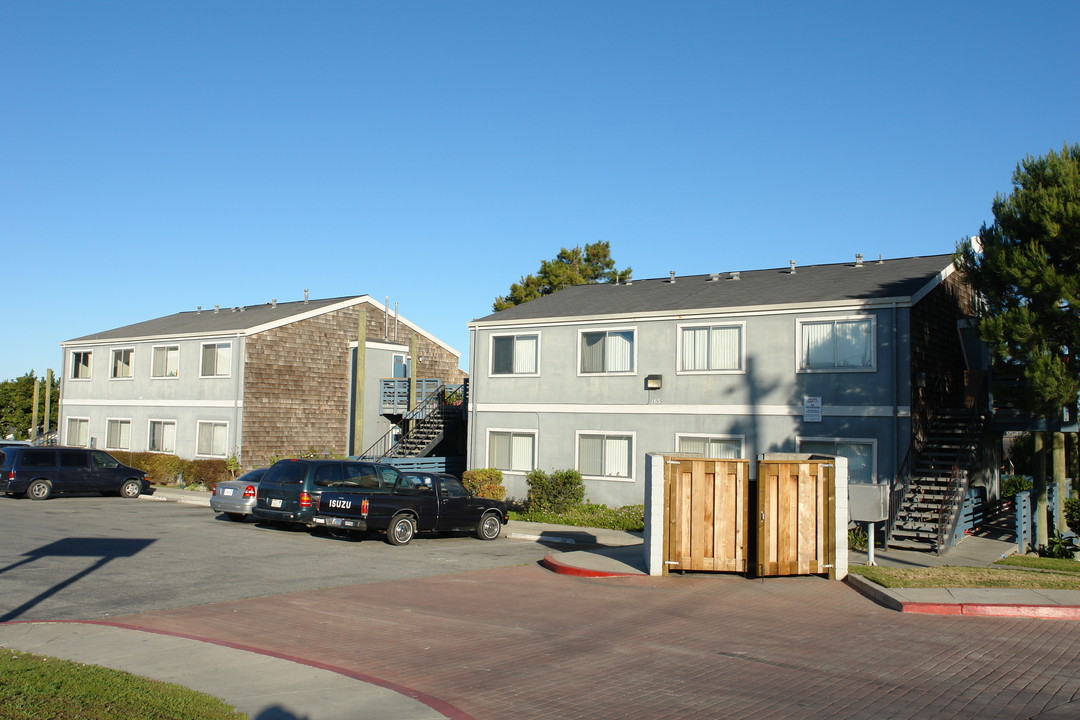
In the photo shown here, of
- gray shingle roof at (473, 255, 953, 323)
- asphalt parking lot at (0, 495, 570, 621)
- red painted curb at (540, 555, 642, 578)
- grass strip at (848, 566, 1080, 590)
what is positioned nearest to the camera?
asphalt parking lot at (0, 495, 570, 621)

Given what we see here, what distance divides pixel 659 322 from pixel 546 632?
15.8 meters

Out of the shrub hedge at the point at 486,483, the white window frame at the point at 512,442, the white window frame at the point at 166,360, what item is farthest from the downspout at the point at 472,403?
the white window frame at the point at 166,360

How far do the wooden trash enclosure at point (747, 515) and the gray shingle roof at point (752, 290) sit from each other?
8684 millimetres

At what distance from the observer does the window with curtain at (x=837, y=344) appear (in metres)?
22.4

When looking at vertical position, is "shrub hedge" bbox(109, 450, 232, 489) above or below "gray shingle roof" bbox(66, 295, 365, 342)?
below

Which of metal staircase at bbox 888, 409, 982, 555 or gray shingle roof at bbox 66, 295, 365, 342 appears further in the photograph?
gray shingle roof at bbox 66, 295, 365, 342

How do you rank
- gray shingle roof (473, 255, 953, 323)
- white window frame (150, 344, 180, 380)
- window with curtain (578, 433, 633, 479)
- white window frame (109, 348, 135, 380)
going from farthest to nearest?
1. white window frame (109, 348, 135, 380)
2. white window frame (150, 344, 180, 380)
3. window with curtain (578, 433, 633, 479)
4. gray shingle roof (473, 255, 953, 323)

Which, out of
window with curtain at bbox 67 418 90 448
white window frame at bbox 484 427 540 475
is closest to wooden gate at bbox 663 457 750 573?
white window frame at bbox 484 427 540 475

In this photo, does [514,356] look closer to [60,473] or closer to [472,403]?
[472,403]

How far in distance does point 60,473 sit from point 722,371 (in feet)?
66.0

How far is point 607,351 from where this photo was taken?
26875 mm

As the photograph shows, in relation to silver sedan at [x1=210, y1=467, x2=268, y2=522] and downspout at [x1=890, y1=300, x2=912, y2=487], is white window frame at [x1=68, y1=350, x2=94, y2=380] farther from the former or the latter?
downspout at [x1=890, y1=300, x2=912, y2=487]

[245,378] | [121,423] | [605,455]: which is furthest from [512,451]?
[121,423]

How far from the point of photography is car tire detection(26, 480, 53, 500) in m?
28.3
